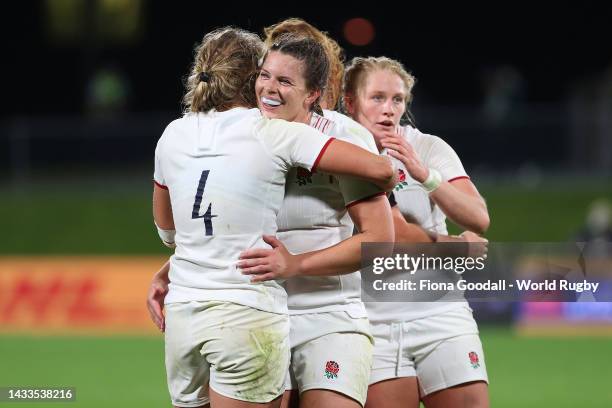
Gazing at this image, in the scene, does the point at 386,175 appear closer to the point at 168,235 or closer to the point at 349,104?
the point at 168,235

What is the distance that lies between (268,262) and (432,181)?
101 cm

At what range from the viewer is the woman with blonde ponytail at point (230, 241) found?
393 centimetres

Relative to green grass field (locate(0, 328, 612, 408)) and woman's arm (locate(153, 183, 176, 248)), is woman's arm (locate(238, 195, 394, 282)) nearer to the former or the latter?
woman's arm (locate(153, 183, 176, 248))

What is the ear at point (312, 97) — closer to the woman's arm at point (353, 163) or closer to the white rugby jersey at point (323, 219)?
the white rugby jersey at point (323, 219)

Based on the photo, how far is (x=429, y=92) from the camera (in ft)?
94.0

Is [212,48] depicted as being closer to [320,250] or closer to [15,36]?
[320,250]

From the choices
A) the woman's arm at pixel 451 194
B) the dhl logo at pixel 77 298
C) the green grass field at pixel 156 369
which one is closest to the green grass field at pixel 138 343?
the green grass field at pixel 156 369

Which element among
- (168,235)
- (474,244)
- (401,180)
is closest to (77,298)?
(401,180)

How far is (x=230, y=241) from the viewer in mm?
3975

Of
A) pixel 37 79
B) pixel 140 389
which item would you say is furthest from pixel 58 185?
pixel 140 389

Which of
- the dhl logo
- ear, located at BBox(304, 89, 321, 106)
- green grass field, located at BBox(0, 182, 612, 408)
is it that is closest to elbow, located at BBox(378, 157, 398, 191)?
ear, located at BBox(304, 89, 321, 106)

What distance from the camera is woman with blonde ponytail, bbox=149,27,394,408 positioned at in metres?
3.93

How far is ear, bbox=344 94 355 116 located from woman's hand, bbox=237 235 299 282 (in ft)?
3.93

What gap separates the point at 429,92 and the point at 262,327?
25.1 m
